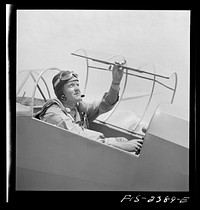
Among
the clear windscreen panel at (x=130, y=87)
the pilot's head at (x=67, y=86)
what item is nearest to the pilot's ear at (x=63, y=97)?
the pilot's head at (x=67, y=86)

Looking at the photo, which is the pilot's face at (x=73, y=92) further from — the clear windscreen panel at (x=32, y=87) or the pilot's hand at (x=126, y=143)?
the pilot's hand at (x=126, y=143)

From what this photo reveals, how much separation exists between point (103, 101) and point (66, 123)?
0.26m

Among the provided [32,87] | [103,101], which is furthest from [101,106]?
[32,87]

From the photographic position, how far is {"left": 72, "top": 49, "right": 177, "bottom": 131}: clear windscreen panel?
1.87m

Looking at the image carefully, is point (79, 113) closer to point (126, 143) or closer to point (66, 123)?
point (66, 123)

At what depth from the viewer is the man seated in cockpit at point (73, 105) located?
6.13 feet

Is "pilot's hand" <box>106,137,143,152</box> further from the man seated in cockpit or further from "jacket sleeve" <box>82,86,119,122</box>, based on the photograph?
"jacket sleeve" <box>82,86,119,122</box>

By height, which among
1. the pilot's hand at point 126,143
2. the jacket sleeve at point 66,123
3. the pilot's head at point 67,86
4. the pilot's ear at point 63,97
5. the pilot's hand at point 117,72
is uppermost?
the pilot's hand at point 117,72

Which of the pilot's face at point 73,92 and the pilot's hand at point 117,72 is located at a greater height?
the pilot's hand at point 117,72

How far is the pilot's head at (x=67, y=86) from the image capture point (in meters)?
1.88

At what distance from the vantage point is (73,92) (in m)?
1.89
